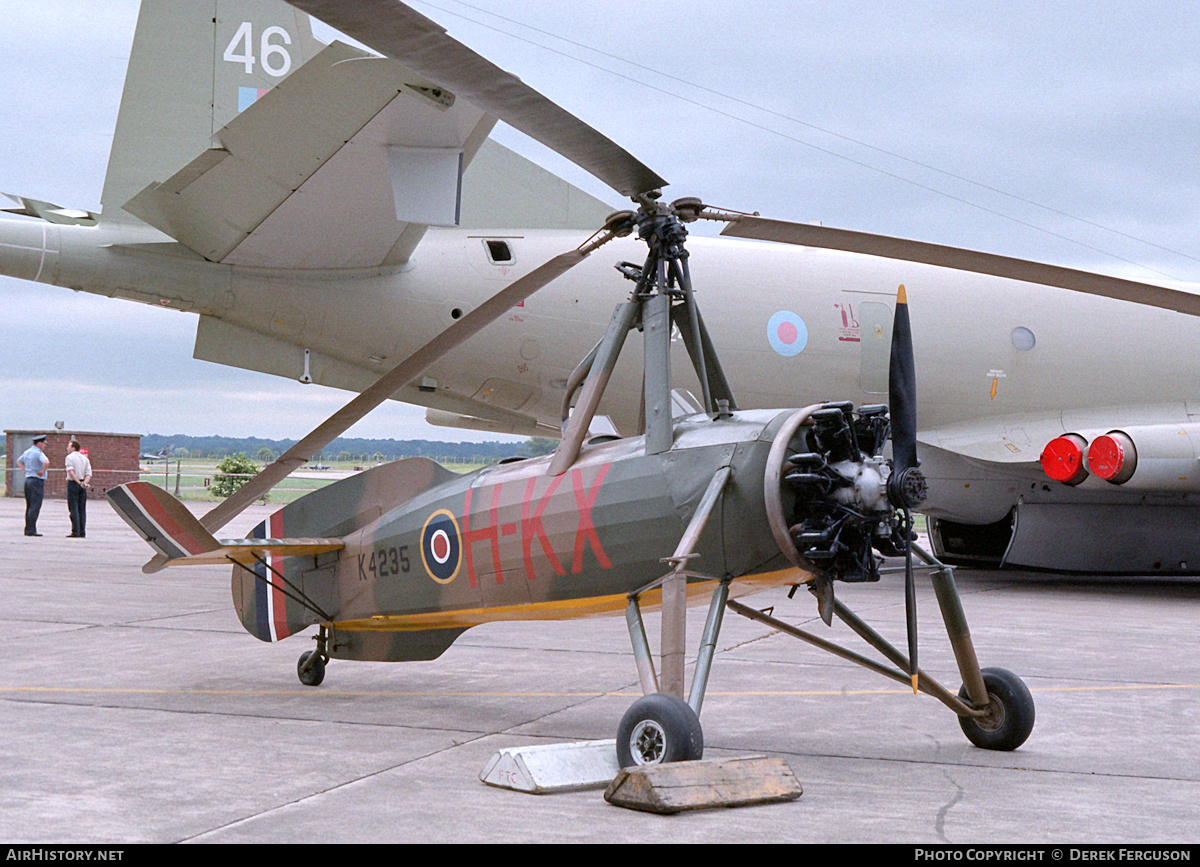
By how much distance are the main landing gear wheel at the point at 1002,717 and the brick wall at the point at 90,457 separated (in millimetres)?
35567

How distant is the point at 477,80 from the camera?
176 inches

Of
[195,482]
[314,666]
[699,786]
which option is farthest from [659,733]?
[195,482]

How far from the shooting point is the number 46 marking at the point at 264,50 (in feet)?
43.1

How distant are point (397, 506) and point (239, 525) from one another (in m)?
21.5

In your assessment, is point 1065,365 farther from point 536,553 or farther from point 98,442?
point 98,442

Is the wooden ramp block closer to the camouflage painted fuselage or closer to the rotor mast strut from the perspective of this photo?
the camouflage painted fuselage

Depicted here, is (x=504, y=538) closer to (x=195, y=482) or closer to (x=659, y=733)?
(x=659, y=733)

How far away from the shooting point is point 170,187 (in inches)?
Result: 400

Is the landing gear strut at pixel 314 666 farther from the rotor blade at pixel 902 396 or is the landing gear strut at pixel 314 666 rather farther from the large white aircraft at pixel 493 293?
the rotor blade at pixel 902 396

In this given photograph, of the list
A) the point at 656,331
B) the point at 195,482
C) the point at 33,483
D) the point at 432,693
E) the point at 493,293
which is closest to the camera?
the point at 656,331

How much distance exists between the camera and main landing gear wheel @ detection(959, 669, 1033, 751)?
5820 mm

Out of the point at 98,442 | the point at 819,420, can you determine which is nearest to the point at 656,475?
the point at 819,420

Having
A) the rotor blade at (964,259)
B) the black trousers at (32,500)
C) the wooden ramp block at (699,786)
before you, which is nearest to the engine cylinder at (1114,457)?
the rotor blade at (964,259)

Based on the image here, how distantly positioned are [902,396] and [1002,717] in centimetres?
186
